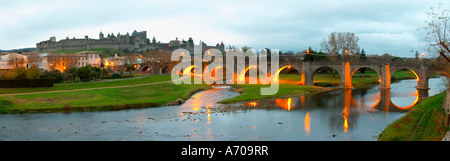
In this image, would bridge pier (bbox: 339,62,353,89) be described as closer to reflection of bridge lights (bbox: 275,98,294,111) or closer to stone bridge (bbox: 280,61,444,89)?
stone bridge (bbox: 280,61,444,89)

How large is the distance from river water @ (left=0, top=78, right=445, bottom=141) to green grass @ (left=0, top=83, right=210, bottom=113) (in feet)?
6.40

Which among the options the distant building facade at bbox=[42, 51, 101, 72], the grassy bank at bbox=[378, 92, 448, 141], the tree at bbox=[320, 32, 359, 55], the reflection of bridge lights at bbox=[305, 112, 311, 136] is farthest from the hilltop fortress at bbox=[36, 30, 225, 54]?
the grassy bank at bbox=[378, 92, 448, 141]

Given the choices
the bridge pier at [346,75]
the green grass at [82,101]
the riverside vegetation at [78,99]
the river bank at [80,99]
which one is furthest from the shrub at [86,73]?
the bridge pier at [346,75]

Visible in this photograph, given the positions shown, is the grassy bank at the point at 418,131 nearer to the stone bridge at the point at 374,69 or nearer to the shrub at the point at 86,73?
the stone bridge at the point at 374,69

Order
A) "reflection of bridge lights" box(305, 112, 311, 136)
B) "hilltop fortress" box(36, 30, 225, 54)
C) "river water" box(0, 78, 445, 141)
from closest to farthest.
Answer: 1. "river water" box(0, 78, 445, 141)
2. "reflection of bridge lights" box(305, 112, 311, 136)
3. "hilltop fortress" box(36, 30, 225, 54)

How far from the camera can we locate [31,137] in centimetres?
2358

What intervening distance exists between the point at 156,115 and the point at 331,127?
16.0m

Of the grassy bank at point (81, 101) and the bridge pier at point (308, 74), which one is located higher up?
the bridge pier at point (308, 74)

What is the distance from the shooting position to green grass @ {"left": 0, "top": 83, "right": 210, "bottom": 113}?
34281 millimetres

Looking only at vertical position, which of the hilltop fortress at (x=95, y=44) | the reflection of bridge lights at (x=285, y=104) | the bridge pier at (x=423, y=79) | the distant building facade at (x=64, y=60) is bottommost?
the reflection of bridge lights at (x=285, y=104)

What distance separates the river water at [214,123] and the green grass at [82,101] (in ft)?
6.40

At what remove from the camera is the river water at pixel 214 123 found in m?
23.7
